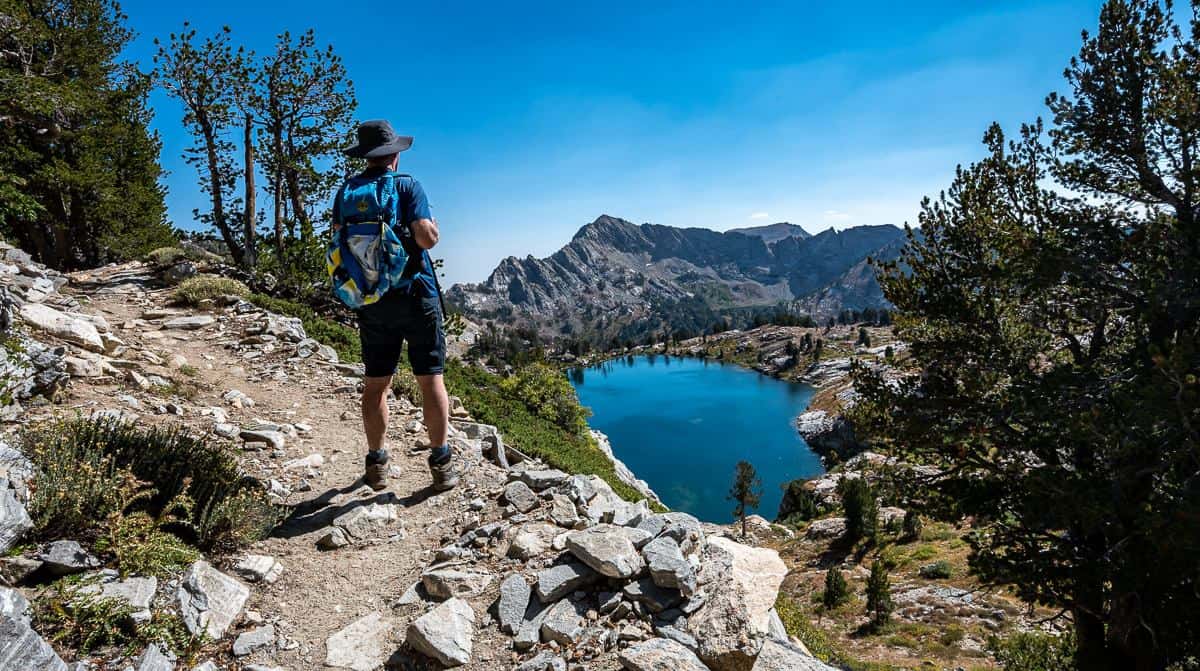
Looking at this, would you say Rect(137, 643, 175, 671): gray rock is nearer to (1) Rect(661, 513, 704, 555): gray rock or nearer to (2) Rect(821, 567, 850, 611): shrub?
(1) Rect(661, 513, 704, 555): gray rock

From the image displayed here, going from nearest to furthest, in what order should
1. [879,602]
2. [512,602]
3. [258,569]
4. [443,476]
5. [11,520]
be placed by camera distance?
[11,520], [512,602], [258,569], [443,476], [879,602]

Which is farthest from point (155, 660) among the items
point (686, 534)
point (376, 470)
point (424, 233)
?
point (686, 534)

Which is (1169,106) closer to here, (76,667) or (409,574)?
(409,574)

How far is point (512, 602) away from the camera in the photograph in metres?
3.94

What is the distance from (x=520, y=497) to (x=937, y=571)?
118ft

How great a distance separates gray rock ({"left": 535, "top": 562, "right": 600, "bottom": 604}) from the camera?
393 centimetres

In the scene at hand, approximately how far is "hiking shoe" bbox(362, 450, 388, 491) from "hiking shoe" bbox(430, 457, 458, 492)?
0.55 meters

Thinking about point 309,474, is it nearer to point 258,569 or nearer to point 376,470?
point 376,470

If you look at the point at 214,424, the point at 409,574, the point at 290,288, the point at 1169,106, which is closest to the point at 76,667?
the point at 409,574

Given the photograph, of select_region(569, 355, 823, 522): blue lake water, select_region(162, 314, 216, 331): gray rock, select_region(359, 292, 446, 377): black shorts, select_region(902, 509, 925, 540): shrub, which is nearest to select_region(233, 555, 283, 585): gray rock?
select_region(359, 292, 446, 377): black shorts

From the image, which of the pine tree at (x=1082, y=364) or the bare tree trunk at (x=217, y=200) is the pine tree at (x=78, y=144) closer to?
the bare tree trunk at (x=217, y=200)

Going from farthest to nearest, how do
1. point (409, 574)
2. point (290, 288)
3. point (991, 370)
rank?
point (290, 288)
point (991, 370)
point (409, 574)

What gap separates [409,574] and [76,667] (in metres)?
2.14

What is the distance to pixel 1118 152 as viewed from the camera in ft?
36.7
